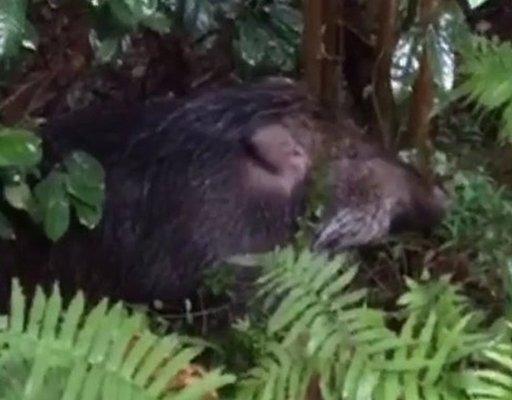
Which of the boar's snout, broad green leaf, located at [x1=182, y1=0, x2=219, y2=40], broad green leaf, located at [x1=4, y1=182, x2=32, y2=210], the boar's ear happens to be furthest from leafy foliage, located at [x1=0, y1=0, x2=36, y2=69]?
the boar's snout

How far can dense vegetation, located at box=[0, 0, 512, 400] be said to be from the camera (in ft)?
7.64

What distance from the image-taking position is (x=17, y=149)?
2.67m

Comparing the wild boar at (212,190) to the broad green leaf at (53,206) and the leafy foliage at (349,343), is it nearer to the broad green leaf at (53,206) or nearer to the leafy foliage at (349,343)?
the broad green leaf at (53,206)

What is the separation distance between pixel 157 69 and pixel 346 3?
0.95m

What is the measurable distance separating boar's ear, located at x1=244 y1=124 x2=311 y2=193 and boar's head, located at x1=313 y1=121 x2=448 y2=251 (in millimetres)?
70

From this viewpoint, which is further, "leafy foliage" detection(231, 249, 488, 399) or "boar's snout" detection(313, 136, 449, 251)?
"boar's snout" detection(313, 136, 449, 251)

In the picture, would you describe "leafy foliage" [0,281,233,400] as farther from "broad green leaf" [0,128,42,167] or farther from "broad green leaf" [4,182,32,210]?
"broad green leaf" [4,182,32,210]

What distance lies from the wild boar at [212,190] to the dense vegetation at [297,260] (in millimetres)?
99

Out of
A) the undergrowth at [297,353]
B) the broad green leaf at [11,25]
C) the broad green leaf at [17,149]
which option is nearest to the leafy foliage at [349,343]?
the undergrowth at [297,353]

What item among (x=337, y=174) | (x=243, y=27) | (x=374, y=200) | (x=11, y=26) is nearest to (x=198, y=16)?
(x=243, y=27)

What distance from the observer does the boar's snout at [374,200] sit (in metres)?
3.26

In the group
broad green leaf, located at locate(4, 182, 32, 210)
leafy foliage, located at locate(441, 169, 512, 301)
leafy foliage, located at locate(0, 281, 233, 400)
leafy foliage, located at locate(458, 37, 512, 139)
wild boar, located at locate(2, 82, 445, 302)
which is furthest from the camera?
wild boar, located at locate(2, 82, 445, 302)

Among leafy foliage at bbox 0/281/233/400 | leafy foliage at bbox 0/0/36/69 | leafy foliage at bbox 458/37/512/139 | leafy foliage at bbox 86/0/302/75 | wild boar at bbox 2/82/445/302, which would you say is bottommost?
wild boar at bbox 2/82/445/302

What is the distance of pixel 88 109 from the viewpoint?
3549mm
